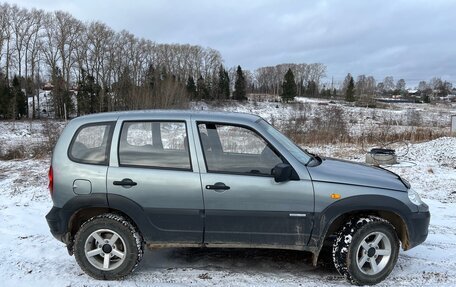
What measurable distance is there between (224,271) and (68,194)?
6.32ft

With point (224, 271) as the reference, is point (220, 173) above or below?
above

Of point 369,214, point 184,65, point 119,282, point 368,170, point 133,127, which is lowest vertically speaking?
point 119,282

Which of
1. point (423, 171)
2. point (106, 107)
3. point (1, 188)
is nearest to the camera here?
point (1, 188)

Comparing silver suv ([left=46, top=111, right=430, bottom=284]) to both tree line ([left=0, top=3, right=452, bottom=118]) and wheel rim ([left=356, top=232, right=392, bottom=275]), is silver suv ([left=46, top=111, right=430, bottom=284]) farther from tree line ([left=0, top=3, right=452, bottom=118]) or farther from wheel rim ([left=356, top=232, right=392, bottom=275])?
tree line ([left=0, top=3, right=452, bottom=118])

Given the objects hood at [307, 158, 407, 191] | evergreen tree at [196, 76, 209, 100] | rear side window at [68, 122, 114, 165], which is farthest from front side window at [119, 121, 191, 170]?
evergreen tree at [196, 76, 209, 100]

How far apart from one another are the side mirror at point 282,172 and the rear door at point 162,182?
0.80 meters

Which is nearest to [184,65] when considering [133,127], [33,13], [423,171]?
[33,13]

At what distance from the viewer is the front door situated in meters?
4.04

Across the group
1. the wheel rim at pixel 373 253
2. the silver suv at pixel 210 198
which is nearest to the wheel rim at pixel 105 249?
the silver suv at pixel 210 198

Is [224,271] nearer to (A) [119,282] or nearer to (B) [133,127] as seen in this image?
(A) [119,282]

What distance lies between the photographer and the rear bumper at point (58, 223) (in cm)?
425

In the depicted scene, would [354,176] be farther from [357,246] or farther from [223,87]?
[223,87]

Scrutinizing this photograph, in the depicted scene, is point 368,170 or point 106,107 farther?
point 106,107

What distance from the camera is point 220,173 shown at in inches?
162
